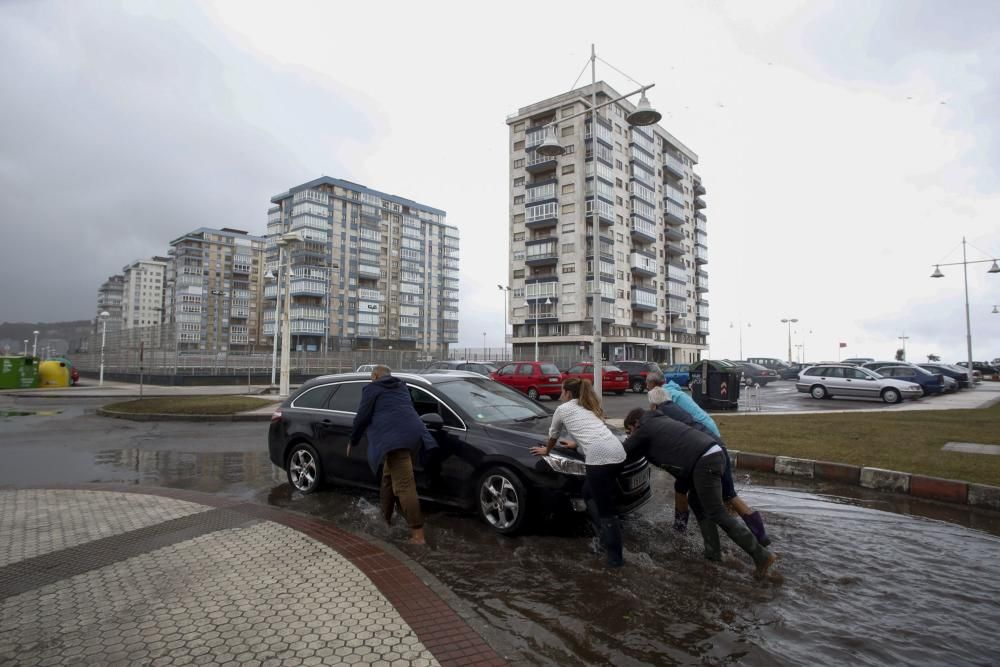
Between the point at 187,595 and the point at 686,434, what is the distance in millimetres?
3661

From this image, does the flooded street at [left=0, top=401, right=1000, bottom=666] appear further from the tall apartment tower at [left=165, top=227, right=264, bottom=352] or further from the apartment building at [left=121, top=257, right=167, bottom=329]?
the apartment building at [left=121, top=257, right=167, bottom=329]

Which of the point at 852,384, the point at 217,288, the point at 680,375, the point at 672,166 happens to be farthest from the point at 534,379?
the point at 217,288

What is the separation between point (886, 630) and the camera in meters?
3.26

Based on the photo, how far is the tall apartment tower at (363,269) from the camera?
90125mm

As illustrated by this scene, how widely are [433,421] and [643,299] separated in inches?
2565

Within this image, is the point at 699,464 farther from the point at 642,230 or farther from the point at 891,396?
the point at 642,230

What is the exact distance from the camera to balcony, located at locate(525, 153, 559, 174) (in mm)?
63250

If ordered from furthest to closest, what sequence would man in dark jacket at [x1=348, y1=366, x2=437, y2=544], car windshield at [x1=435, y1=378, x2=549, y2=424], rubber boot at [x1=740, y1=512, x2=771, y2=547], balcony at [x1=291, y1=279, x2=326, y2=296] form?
balcony at [x1=291, y1=279, x2=326, y2=296], car windshield at [x1=435, y1=378, x2=549, y2=424], man in dark jacket at [x1=348, y1=366, x2=437, y2=544], rubber boot at [x1=740, y1=512, x2=771, y2=547]

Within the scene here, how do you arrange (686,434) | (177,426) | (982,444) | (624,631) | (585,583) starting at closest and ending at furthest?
(624,631) < (585,583) < (686,434) < (982,444) < (177,426)

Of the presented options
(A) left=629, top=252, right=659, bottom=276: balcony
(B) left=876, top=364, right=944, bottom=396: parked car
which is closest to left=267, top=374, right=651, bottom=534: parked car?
(B) left=876, top=364, right=944, bottom=396: parked car

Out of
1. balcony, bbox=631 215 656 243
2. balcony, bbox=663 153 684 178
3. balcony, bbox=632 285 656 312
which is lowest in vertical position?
balcony, bbox=632 285 656 312

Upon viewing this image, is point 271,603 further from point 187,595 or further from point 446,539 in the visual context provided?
point 446,539

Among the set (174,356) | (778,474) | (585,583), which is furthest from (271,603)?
(174,356)

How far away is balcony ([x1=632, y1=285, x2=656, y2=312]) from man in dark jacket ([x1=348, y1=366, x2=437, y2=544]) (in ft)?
211
